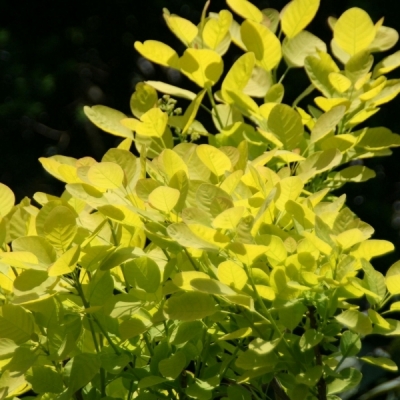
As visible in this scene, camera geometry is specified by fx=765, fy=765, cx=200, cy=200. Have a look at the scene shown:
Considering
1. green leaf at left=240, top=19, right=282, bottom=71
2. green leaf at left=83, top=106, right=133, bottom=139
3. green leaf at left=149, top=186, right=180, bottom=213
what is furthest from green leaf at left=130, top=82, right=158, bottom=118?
green leaf at left=149, top=186, right=180, bottom=213

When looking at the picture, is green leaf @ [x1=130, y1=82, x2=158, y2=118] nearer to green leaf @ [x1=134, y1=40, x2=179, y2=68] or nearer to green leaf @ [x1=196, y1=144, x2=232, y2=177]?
green leaf @ [x1=134, y1=40, x2=179, y2=68]

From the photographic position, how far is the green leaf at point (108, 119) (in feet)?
3.03

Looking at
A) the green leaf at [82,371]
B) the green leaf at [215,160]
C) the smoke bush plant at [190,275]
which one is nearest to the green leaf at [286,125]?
the smoke bush plant at [190,275]

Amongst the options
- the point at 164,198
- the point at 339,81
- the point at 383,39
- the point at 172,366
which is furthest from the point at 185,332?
the point at 383,39

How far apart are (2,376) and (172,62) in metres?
0.43

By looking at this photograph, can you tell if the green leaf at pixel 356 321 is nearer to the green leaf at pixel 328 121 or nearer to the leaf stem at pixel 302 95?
the green leaf at pixel 328 121

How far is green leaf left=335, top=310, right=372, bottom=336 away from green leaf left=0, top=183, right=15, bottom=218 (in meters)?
0.37

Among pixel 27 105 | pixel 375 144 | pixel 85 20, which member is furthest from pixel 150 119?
pixel 85 20

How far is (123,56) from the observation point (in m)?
3.01

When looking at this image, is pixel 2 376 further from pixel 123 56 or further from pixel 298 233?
pixel 123 56

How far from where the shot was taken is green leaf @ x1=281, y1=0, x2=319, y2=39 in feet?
3.14

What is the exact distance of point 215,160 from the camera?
80 cm

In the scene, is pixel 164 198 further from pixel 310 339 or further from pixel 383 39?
pixel 383 39

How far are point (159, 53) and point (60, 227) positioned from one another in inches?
13.1
